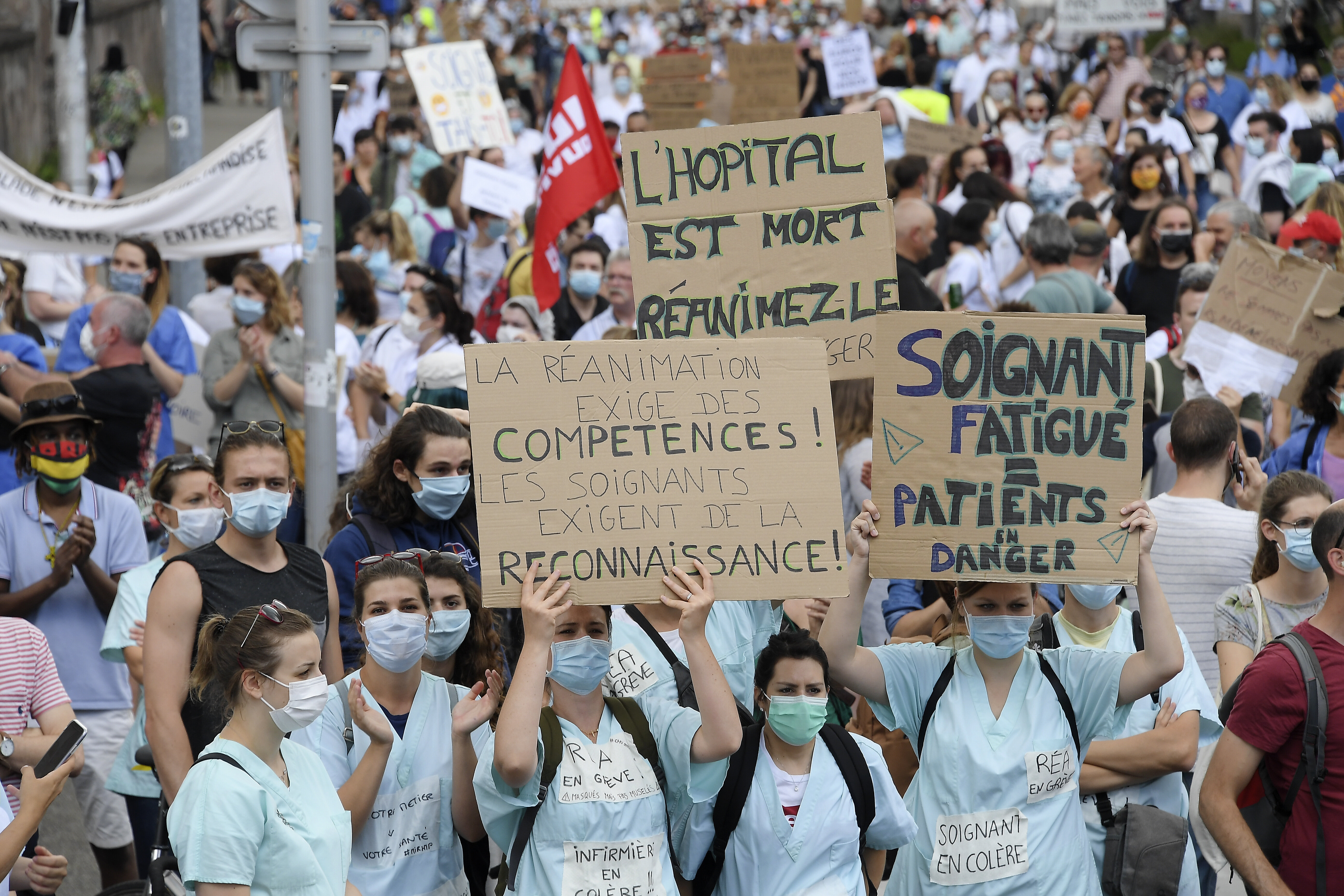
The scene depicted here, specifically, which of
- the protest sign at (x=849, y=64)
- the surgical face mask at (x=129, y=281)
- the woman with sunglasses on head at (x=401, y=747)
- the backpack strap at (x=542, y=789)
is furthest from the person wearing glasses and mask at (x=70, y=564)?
the protest sign at (x=849, y=64)

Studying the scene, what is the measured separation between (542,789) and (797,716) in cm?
65

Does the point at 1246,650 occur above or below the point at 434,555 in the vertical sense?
below

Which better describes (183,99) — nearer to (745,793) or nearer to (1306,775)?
(745,793)

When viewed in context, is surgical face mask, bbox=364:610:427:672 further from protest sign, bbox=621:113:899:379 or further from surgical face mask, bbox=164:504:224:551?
surgical face mask, bbox=164:504:224:551

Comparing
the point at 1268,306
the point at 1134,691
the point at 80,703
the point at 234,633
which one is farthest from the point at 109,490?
the point at 1268,306

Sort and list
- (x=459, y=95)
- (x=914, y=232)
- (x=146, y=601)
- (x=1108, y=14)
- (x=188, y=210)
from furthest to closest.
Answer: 1. (x=1108, y=14)
2. (x=459, y=95)
3. (x=914, y=232)
4. (x=188, y=210)
5. (x=146, y=601)

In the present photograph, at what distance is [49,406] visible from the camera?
5.96 m

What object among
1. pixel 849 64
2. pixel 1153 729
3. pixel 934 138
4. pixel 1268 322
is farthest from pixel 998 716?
pixel 849 64

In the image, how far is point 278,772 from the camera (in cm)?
368

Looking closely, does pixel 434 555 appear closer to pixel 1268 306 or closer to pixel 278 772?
pixel 278 772

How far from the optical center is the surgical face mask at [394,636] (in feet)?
13.6

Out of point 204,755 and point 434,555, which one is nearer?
point 204,755

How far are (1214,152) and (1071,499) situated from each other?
1321 centimetres

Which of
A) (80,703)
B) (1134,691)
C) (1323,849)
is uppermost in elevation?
(1134,691)
